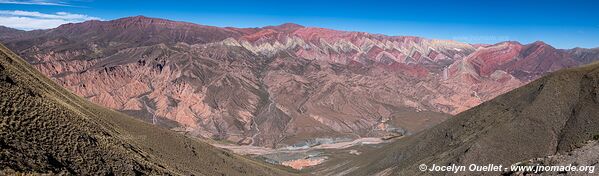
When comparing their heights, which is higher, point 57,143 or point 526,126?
point 57,143

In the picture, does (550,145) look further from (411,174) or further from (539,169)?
(539,169)

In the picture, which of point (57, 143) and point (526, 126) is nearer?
point (57, 143)

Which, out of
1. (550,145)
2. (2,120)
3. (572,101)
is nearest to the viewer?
(2,120)

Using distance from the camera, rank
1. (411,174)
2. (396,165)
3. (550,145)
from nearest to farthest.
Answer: (550,145) → (411,174) → (396,165)

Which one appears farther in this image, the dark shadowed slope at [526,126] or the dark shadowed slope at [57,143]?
the dark shadowed slope at [526,126]

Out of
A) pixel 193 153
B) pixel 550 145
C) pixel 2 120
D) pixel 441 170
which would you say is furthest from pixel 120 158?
pixel 550 145

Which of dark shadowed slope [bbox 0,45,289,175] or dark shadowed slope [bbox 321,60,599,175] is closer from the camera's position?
dark shadowed slope [bbox 0,45,289,175]

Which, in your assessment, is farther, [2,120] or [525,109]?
[525,109]

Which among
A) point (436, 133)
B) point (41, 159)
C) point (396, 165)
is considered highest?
point (41, 159)
